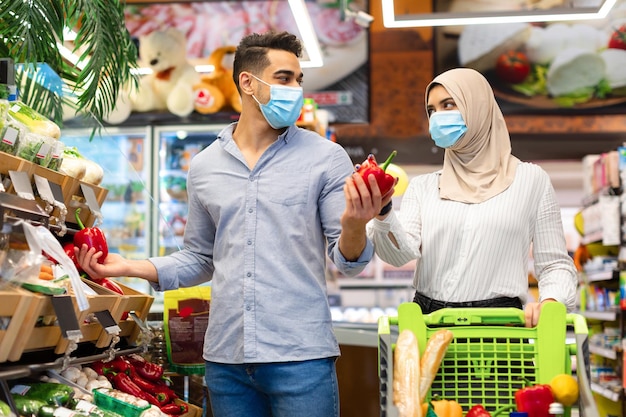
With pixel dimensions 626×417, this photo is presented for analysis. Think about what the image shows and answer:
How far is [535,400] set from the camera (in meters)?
2.13

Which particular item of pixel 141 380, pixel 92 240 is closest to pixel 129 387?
pixel 141 380

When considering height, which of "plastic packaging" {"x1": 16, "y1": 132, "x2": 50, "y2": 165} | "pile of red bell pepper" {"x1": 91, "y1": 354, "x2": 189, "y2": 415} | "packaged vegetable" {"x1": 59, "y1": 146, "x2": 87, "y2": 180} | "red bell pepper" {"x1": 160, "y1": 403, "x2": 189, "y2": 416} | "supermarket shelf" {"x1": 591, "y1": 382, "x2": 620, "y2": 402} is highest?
"plastic packaging" {"x1": 16, "y1": 132, "x2": 50, "y2": 165}

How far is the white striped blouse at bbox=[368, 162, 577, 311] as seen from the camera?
256 centimetres

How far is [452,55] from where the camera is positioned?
34.3 feet

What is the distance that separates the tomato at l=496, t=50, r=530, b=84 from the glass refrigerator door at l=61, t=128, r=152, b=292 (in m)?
6.48

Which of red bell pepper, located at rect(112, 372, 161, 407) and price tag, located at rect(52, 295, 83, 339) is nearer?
price tag, located at rect(52, 295, 83, 339)

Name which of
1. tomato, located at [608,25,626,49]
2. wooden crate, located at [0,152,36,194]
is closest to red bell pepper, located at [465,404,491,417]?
wooden crate, located at [0,152,36,194]

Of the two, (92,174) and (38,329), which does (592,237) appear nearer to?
(92,174)

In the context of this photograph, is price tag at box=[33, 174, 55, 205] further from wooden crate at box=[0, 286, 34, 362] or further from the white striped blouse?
the white striped blouse

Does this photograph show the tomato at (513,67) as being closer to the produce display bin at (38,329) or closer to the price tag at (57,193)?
the price tag at (57,193)

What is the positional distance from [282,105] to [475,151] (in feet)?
2.23

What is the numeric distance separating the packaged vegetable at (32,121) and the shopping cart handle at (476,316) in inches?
51.2

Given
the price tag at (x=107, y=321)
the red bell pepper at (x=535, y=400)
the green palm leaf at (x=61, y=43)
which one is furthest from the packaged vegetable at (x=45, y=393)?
the green palm leaf at (x=61, y=43)

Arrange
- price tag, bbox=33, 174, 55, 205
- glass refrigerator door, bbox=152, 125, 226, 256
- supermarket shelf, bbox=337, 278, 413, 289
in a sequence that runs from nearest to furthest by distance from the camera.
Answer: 1. price tag, bbox=33, 174, 55, 205
2. glass refrigerator door, bbox=152, 125, 226, 256
3. supermarket shelf, bbox=337, 278, 413, 289
